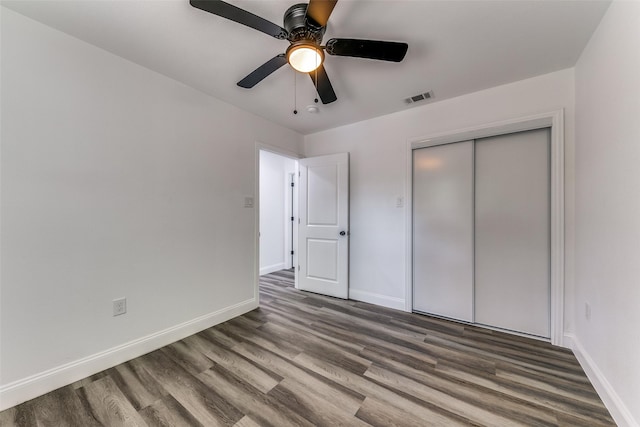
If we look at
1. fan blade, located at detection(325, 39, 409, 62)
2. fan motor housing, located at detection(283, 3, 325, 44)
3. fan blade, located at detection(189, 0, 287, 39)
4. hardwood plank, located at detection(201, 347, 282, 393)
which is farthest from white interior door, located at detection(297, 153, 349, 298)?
fan blade, located at detection(189, 0, 287, 39)

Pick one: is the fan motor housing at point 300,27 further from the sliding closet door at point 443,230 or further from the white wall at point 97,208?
the sliding closet door at point 443,230

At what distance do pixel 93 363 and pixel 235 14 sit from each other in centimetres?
252

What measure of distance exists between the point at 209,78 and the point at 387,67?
5.25 feet

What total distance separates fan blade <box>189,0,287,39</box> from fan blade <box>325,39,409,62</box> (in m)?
0.31

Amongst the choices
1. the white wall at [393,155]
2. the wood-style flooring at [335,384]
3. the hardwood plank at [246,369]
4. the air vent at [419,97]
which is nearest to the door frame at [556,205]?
the white wall at [393,155]

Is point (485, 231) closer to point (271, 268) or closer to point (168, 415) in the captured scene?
point (168, 415)

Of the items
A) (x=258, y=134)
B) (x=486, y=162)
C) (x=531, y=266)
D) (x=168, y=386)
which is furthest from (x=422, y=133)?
(x=168, y=386)

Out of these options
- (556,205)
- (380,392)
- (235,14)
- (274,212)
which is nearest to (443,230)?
(556,205)

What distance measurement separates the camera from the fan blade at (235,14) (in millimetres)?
1156

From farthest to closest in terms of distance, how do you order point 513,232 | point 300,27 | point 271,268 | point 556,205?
point 271,268 < point 513,232 < point 556,205 < point 300,27

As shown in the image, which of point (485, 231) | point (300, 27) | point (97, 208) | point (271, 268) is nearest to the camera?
point (300, 27)

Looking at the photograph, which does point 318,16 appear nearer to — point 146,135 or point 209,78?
point 209,78

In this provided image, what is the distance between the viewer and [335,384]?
1721 millimetres

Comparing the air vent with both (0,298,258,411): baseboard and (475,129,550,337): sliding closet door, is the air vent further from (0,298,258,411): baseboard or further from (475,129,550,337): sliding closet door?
(0,298,258,411): baseboard
